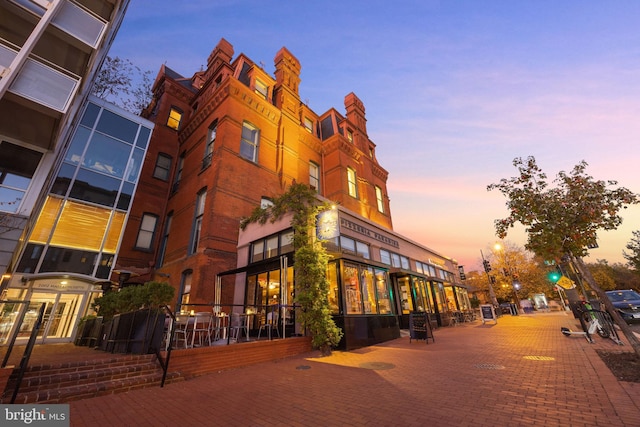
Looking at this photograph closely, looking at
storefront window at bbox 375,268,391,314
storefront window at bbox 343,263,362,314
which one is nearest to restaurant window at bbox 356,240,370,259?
storefront window at bbox 375,268,391,314

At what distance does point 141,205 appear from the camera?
743 inches

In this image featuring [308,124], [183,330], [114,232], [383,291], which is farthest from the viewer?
[308,124]

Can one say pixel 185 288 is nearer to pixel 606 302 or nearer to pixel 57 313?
pixel 57 313

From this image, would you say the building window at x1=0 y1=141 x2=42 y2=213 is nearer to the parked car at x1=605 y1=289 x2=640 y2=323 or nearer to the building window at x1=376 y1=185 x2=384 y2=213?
the building window at x1=376 y1=185 x2=384 y2=213

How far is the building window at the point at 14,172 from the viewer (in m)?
10.2

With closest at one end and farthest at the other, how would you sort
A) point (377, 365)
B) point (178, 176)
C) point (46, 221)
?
1. point (377, 365)
2. point (46, 221)
3. point (178, 176)

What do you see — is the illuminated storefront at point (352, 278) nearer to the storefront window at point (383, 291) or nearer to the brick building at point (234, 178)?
the storefront window at point (383, 291)

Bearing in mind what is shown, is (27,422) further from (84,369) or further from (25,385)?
(84,369)

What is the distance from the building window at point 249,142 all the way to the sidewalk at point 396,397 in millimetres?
13303

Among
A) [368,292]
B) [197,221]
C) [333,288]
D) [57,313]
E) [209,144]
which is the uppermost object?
[209,144]

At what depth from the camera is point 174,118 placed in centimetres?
2250

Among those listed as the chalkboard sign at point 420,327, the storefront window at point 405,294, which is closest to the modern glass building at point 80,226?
the chalkboard sign at point 420,327

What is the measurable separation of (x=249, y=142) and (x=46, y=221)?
11105 mm

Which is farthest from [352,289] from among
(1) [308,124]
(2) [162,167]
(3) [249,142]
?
(2) [162,167]
